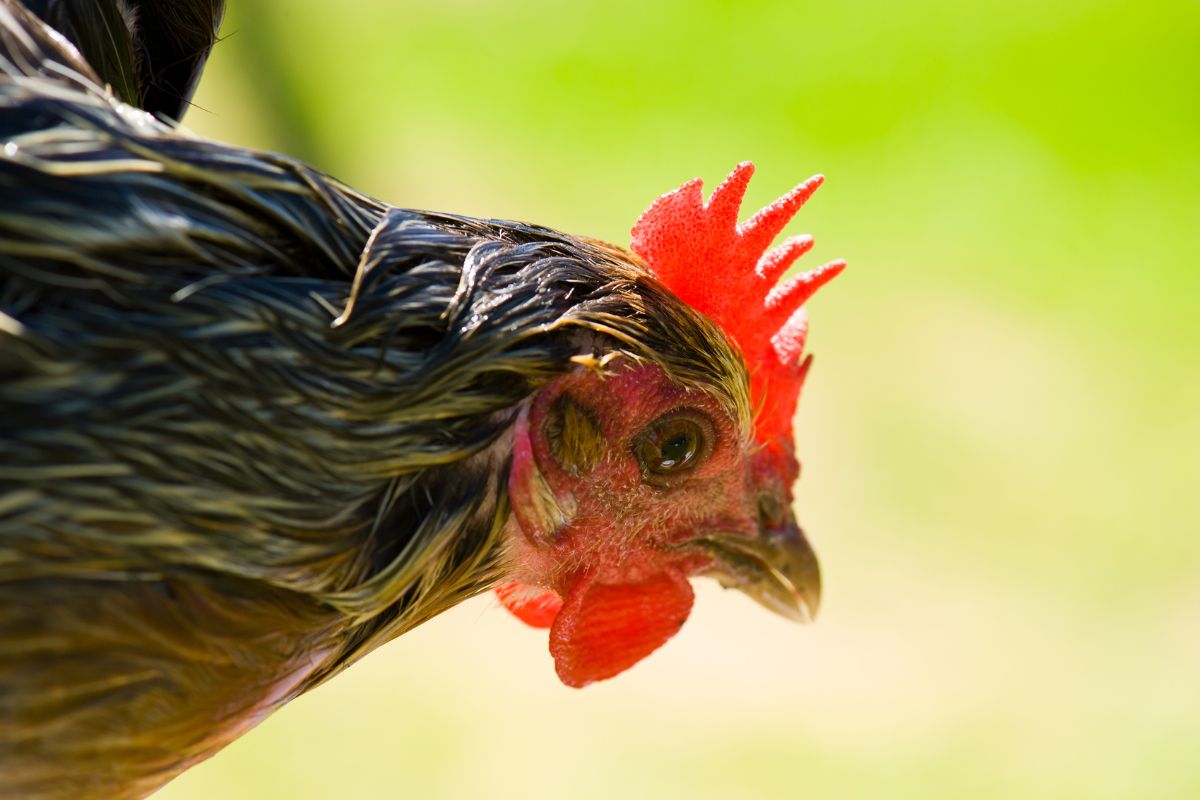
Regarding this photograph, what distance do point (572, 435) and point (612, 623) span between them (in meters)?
0.50

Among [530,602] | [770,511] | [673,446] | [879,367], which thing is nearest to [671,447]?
[673,446]

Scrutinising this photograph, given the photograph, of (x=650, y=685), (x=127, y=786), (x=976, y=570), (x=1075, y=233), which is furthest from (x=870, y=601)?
(x=127, y=786)

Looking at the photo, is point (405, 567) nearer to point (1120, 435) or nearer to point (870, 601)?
point (870, 601)

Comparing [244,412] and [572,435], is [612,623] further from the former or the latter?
[244,412]

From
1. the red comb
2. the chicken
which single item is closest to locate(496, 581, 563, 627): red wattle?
the chicken

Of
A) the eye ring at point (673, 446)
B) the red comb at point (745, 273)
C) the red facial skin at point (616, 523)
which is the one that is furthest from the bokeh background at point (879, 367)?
the eye ring at point (673, 446)

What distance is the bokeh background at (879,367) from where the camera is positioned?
4.42 meters

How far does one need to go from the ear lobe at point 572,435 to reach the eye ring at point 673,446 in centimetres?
10

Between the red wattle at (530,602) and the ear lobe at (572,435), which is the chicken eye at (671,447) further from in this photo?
the red wattle at (530,602)

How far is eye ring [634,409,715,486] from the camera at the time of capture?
2068 mm

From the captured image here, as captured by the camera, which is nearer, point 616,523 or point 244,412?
point 244,412

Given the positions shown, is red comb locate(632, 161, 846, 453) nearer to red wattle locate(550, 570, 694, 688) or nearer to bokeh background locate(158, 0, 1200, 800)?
red wattle locate(550, 570, 694, 688)

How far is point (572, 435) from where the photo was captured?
1943mm

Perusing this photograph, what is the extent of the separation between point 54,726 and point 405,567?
50cm
